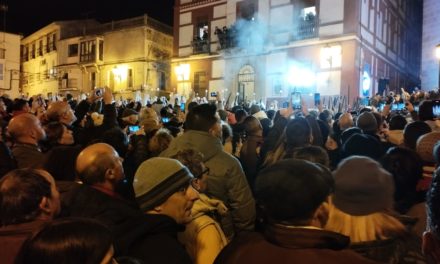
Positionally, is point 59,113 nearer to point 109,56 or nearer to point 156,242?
point 156,242

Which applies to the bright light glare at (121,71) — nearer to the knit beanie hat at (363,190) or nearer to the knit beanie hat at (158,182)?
the knit beanie hat at (158,182)

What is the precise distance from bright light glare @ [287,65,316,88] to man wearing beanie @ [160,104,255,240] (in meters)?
18.7

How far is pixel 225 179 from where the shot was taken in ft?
12.2

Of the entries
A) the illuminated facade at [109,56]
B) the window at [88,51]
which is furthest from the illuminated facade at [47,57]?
the window at [88,51]

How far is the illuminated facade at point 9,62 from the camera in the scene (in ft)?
139

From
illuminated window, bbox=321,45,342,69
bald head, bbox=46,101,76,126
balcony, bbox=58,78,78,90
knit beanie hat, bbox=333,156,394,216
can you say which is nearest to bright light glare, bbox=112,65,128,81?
balcony, bbox=58,78,78,90

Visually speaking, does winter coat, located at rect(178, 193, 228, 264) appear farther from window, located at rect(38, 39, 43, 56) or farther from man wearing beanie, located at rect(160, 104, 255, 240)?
window, located at rect(38, 39, 43, 56)

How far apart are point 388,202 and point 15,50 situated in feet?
159

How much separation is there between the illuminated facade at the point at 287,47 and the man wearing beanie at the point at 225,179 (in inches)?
626

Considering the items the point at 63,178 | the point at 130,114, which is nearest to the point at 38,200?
the point at 63,178

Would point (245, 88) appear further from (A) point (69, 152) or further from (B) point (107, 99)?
(A) point (69, 152)

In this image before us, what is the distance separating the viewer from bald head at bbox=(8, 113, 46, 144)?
164 inches

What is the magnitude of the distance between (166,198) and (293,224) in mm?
907

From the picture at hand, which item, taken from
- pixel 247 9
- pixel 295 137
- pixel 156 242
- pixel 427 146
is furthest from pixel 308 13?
pixel 156 242
